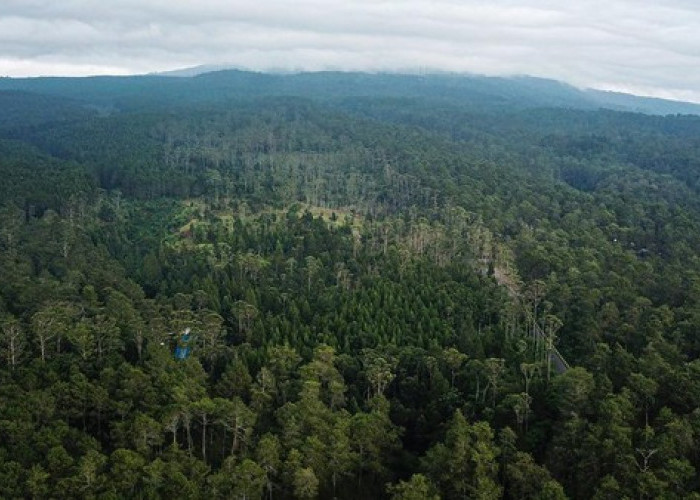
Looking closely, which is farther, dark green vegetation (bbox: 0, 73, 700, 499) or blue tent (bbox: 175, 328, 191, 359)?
blue tent (bbox: 175, 328, 191, 359)

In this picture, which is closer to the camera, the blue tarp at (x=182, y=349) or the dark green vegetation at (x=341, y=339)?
the dark green vegetation at (x=341, y=339)

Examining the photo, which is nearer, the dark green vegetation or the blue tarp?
the dark green vegetation

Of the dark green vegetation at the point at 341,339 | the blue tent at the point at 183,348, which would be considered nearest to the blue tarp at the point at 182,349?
the blue tent at the point at 183,348

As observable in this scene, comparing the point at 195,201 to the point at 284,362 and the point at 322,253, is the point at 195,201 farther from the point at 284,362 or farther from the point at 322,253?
the point at 284,362

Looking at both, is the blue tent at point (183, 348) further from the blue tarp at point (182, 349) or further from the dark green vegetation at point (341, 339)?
the dark green vegetation at point (341, 339)

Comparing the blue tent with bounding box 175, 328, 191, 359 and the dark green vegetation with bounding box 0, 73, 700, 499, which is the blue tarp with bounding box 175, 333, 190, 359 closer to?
the blue tent with bounding box 175, 328, 191, 359

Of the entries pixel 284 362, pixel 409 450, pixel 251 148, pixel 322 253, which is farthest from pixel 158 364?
pixel 251 148

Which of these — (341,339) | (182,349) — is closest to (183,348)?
(182,349)

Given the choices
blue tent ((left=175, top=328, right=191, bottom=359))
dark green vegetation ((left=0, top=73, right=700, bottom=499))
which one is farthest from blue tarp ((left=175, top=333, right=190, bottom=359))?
dark green vegetation ((left=0, top=73, right=700, bottom=499))

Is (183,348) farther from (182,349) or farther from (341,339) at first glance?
(341,339)
